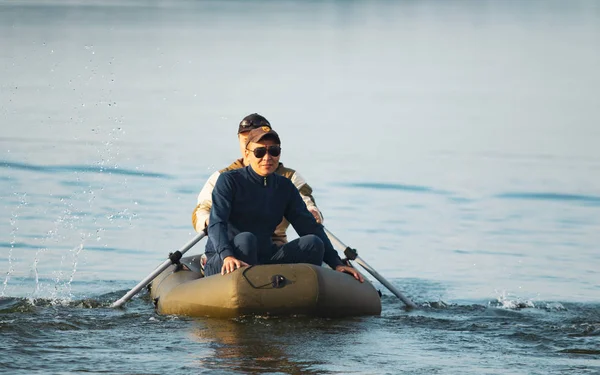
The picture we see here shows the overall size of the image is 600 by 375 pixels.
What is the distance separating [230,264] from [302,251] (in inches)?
24.1

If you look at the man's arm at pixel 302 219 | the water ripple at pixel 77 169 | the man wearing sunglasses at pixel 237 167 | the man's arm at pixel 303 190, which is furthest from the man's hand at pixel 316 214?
the water ripple at pixel 77 169

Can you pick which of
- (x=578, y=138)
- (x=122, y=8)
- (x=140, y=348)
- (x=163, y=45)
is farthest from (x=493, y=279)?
(x=122, y=8)

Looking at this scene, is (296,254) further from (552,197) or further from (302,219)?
(552,197)

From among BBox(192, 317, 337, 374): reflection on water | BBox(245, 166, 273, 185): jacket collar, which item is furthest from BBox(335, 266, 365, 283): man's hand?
BBox(245, 166, 273, 185): jacket collar

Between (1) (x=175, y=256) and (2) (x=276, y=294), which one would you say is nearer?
(2) (x=276, y=294)

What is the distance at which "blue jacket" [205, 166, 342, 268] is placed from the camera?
9.95m

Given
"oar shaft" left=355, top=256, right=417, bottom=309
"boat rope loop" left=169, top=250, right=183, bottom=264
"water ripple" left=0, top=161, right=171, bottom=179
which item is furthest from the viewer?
"water ripple" left=0, top=161, right=171, bottom=179

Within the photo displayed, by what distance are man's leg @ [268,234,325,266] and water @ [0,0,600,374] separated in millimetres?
615

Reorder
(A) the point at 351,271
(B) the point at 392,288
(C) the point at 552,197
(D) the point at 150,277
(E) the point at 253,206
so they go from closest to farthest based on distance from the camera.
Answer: (E) the point at 253,206 < (A) the point at 351,271 < (D) the point at 150,277 < (B) the point at 392,288 < (C) the point at 552,197

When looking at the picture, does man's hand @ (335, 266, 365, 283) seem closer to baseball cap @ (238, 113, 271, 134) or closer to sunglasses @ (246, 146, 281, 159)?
sunglasses @ (246, 146, 281, 159)

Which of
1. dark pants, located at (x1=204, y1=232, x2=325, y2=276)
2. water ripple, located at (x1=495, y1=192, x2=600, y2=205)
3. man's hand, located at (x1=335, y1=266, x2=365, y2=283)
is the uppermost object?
water ripple, located at (x1=495, y1=192, x2=600, y2=205)

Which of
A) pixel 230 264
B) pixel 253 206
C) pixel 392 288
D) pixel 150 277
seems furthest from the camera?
pixel 392 288

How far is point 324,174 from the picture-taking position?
58.4ft

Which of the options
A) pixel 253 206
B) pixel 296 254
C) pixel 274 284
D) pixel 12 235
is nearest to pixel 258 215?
pixel 253 206
